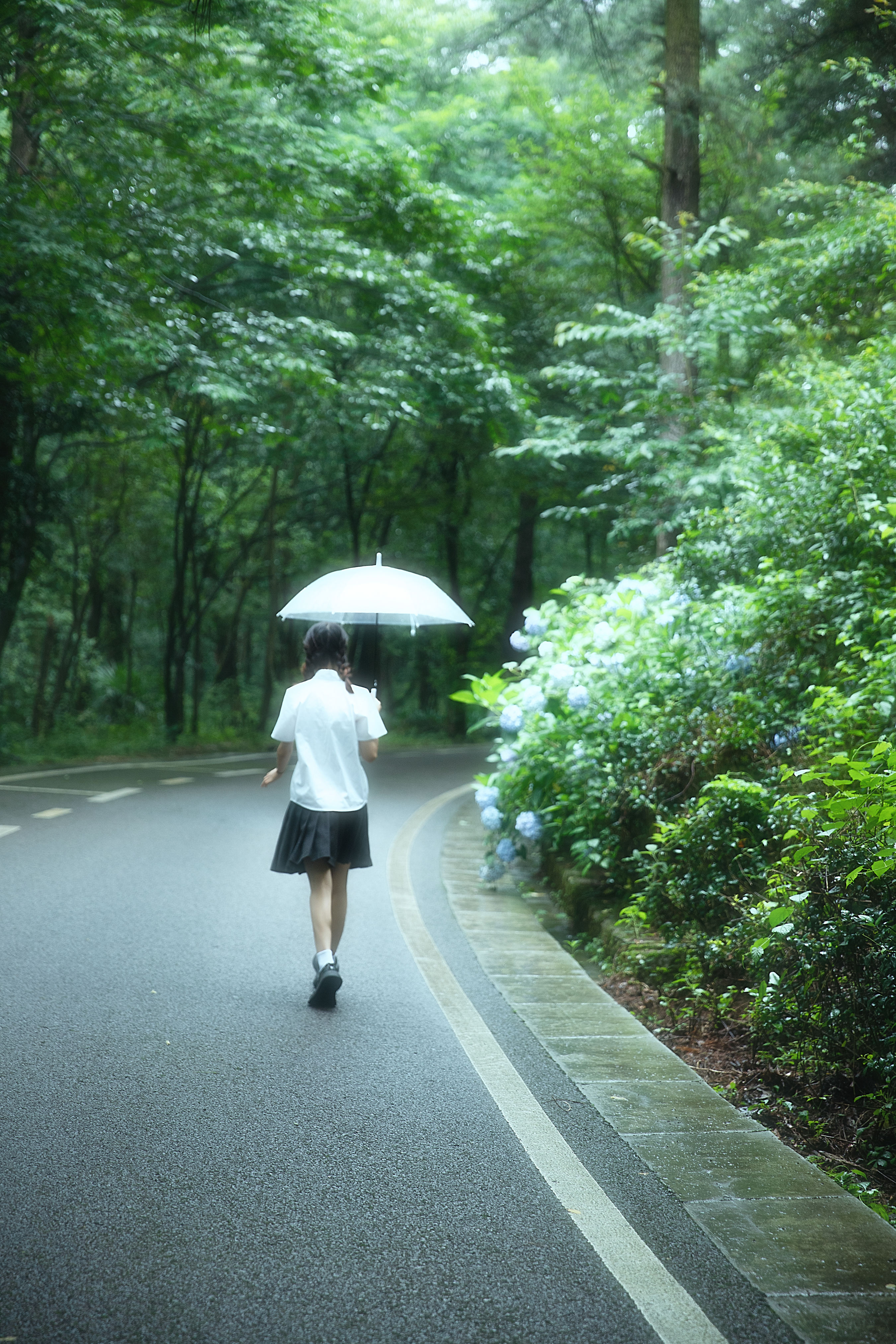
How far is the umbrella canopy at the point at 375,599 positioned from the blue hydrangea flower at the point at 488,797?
266cm

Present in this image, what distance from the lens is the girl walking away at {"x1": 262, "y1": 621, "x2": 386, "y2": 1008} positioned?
19.2ft

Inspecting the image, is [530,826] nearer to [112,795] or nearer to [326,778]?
[326,778]

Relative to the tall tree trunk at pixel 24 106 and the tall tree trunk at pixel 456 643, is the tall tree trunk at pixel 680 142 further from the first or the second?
the tall tree trunk at pixel 456 643

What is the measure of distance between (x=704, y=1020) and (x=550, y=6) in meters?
14.6

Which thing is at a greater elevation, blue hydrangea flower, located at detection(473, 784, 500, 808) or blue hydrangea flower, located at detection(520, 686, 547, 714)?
blue hydrangea flower, located at detection(520, 686, 547, 714)

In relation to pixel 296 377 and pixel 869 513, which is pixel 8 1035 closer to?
pixel 869 513

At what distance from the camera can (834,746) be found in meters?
5.91

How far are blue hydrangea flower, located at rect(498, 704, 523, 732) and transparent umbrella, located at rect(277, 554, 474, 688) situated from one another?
240cm

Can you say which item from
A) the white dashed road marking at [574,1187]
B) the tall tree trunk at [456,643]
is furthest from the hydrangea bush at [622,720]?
the tall tree trunk at [456,643]

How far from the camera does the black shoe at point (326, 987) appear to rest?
5.44 metres

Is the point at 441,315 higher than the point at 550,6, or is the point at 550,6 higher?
the point at 550,6

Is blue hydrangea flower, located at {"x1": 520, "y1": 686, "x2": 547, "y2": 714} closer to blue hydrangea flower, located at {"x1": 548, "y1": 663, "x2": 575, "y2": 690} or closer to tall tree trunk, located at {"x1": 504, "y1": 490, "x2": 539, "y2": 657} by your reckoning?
blue hydrangea flower, located at {"x1": 548, "y1": 663, "x2": 575, "y2": 690}

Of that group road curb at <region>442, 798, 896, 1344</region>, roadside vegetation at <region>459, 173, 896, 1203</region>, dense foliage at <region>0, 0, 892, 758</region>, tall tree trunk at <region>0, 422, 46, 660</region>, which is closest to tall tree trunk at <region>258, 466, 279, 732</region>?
dense foliage at <region>0, 0, 892, 758</region>

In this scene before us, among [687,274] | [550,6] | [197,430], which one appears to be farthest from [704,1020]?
[197,430]
